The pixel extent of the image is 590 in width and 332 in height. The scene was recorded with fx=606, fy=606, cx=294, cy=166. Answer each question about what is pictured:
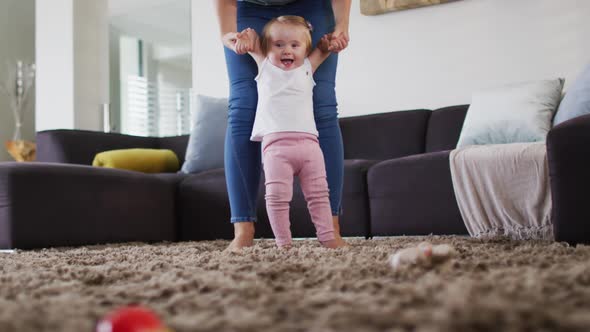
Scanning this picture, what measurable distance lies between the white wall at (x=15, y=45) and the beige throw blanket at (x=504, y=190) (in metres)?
4.18

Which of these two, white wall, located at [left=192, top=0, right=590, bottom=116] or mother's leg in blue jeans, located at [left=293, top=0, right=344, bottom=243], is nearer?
mother's leg in blue jeans, located at [left=293, top=0, right=344, bottom=243]

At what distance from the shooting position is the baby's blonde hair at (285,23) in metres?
1.71

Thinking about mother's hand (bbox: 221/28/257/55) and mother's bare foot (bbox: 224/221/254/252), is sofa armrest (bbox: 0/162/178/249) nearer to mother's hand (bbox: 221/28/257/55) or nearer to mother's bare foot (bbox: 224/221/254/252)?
mother's bare foot (bbox: 224/221/254/252)

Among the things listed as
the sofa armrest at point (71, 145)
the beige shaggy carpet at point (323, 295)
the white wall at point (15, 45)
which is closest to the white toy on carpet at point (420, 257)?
the beige shaggy carpet at point (323, 295)

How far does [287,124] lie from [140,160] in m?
1.86

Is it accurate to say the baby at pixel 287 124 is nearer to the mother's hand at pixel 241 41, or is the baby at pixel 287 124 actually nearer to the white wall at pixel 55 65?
the mother's hand at pixel 241 41

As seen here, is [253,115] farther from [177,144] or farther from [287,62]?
[177,144]

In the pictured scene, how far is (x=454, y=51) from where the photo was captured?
3.29 metres

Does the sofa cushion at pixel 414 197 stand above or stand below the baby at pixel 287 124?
below

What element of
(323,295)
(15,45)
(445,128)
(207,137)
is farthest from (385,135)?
(15,45)

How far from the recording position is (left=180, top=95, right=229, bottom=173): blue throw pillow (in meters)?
3.29

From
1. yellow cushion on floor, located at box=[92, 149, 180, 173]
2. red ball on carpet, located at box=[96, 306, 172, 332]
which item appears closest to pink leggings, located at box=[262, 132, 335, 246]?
red ball on carpet, located at box=[96, 306, 172, 332]

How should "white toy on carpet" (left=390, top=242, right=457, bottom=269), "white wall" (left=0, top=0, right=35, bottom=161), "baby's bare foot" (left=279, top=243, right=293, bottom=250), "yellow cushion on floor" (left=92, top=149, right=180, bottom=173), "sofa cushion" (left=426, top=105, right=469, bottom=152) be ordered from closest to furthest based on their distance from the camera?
1. "white toy on carpet" (left=390, top=242, right=457, bottom=269)
2. "baby's bare foot" (left=279, top=243, right=293, bottom=250)
3. "sofa cushion" (left=426, top=105, right=469, bottom=152)
4. "yellow cushion on floor" (left=92, top=149, right=180, bottom=173)
5. "white wall" (left=0, top=0, right=35, bottom=161)

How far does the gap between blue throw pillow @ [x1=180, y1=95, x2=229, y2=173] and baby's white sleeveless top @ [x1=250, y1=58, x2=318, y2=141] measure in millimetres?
1593
